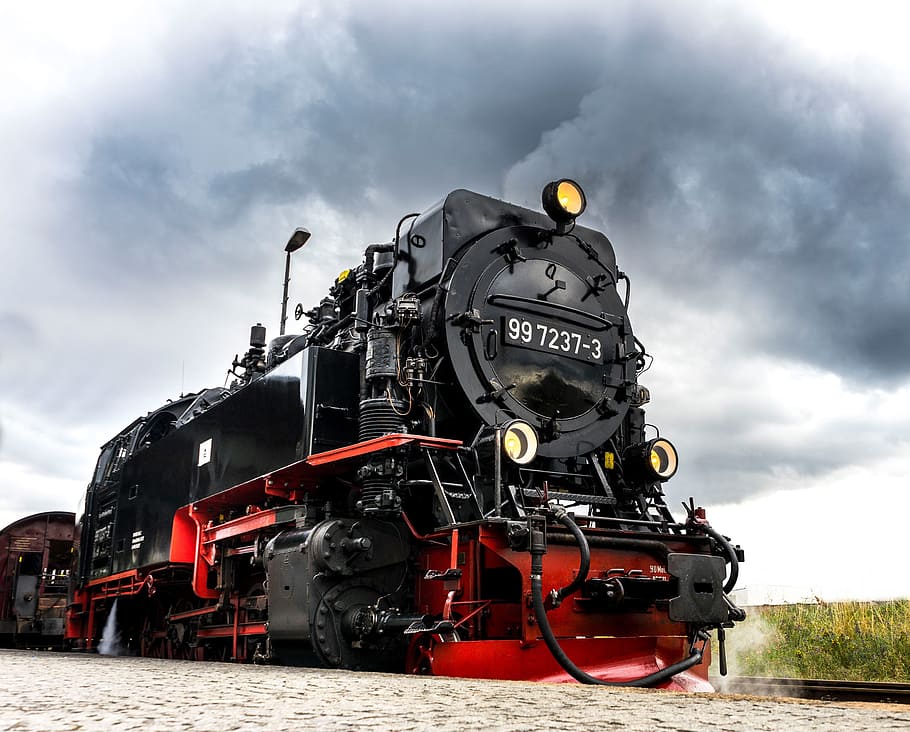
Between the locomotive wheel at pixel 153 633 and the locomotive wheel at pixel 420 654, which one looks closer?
the locomotive wheel at pixel 420 654

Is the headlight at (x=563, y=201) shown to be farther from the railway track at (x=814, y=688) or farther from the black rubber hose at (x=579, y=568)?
the railway track at (x=814, y=688)

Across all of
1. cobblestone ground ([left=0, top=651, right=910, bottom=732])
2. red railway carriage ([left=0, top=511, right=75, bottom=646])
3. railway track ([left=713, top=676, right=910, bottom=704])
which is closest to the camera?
cobblestone ground ([left=0, top=651, right=910, bottom=732])

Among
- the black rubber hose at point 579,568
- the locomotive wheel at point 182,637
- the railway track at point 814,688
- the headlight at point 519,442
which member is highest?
the headlight at point 519,442

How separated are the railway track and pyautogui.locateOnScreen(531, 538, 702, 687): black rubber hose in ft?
4.93

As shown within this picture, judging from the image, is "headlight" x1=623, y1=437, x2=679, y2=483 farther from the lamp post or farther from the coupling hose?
the lamp post

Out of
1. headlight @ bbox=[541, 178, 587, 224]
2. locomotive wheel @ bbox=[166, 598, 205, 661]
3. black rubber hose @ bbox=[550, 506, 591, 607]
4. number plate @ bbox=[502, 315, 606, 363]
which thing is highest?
headlight @ bbox=[541, 178, 587, 224]

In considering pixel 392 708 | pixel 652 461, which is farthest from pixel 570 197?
pixel 392 708

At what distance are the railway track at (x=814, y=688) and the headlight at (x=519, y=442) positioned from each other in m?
2.30

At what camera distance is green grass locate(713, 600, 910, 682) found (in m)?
8.45

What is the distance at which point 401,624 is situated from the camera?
18.4 ft

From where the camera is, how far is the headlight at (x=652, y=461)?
696 centimetres

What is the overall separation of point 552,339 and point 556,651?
8.80ft

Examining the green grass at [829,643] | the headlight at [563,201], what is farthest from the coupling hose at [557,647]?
the green grass at [829,643]

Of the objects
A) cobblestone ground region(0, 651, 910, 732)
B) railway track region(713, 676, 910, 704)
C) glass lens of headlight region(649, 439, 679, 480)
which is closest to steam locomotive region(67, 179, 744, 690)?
glass lens of headlight region(649, 439, 679, 480)
